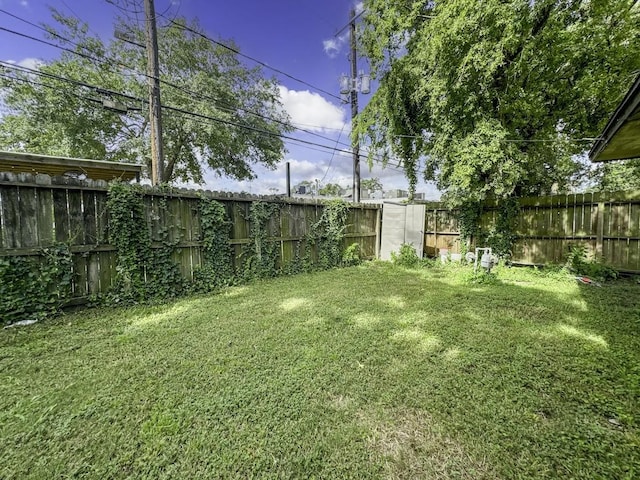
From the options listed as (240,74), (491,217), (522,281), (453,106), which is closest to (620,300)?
(522,281)

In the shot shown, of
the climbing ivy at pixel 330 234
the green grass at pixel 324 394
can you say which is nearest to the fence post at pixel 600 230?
the green grass at pixel 324 394

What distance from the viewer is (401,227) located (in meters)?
7.33

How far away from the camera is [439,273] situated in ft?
18.5

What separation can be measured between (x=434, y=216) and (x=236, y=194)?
214 inches

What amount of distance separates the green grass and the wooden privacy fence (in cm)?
66

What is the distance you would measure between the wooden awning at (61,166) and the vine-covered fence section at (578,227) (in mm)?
8036

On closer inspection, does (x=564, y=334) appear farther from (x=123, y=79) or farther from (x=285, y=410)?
(x=123, y=79)

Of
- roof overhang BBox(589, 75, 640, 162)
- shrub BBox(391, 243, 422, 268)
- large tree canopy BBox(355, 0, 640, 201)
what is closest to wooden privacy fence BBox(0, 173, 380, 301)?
shrub BBox(391, 243, 422, 268)

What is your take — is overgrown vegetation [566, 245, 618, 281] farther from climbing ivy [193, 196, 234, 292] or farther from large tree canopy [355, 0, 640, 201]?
climbing ivy [193, 196, 234, 292]

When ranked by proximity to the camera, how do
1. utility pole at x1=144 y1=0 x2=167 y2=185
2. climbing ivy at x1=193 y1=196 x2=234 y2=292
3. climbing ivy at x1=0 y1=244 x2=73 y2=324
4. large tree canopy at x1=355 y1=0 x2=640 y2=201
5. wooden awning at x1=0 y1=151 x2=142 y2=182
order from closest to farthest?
1. climbing ivy at x1=0 y1=244 x2=73 y2=324
2. wooden awning at x1=0 y1=151 x2=142 y2=182
3. climbing ivy at x1=193 y1=196 x2=234 y2=292
4. utility pole at x1=144 y1=0 x2=167 y2=185
5. large tree canopy at x1=355 y1=0 x2=640 y2=201

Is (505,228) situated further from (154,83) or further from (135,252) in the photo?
(154,83)

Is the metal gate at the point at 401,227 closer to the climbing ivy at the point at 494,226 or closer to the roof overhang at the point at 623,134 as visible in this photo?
the climbing ivy at the point at 494,226

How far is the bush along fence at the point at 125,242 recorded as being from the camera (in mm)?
2877

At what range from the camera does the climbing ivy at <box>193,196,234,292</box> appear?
425cm
